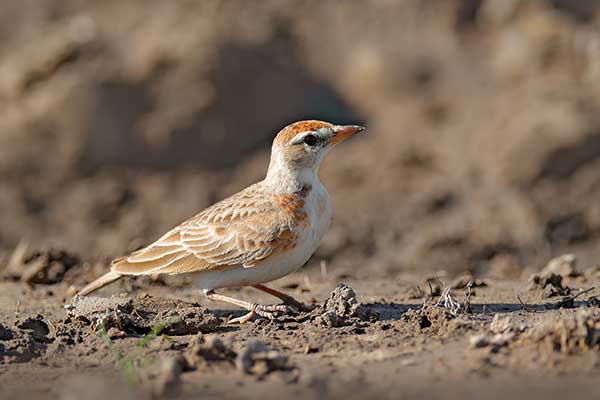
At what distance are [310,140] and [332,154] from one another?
741cm

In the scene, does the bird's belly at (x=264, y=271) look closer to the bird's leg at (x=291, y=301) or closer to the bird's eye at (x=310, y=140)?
the bird's leg at (x=291, y=301)

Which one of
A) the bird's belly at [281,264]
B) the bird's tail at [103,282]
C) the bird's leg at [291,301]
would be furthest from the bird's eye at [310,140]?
the bird's tail at [103,282]

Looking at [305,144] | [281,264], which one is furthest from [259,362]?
[305,144]

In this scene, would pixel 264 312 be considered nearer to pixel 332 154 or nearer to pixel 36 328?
pixel 36 328

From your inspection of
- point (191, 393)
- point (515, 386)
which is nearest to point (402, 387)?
point (515, 386)

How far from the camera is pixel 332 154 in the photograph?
15.5 m

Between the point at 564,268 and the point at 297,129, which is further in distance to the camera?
the point at 564,268

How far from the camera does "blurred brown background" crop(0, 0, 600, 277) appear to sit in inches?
522

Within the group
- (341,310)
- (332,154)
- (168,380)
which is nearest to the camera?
(168,380)

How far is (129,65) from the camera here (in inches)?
607

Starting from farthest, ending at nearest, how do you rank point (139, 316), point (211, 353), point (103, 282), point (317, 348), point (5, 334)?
point (103, 282) < point (139, 316) < point (5, 334) < point (317, 348) < point (211, 353)

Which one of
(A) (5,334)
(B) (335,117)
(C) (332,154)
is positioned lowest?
(A) (5,334)

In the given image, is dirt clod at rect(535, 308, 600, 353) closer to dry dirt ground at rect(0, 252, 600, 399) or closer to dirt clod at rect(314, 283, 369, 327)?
dry dirt ground at rect(0, 252, 600, 399)

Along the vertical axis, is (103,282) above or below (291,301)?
above
